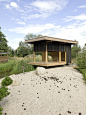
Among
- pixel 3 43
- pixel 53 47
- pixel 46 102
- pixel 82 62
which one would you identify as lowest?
pixel 46 102

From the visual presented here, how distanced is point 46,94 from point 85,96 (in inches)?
69.1

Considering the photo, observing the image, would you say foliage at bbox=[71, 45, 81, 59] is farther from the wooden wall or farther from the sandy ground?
the sandy ground

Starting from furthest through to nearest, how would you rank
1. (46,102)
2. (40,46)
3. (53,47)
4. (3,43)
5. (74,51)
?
(74,51), (3,43), (53,47), (40,46), (46,102)

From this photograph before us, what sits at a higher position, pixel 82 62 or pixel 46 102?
pixel 82 62

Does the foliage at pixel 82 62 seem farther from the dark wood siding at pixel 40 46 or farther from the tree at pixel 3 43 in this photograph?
the tree at pixel 3 43

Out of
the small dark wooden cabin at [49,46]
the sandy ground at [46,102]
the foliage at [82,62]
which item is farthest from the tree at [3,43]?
the sandy ground at [46,102]

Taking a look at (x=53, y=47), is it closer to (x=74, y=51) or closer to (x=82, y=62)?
(x=82, y=62)

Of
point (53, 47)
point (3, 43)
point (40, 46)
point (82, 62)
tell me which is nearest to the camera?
point (82, 62)

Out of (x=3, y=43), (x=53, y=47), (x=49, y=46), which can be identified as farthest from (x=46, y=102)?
(x=3, y=43)

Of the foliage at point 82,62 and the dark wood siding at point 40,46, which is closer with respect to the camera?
the foliage at point 82,62

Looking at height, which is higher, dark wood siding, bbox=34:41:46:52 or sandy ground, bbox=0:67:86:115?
dark wood siding, bbox=34:41:46:52

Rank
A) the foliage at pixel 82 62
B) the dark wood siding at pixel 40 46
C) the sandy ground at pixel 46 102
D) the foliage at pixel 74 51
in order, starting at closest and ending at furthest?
the sandy ground at pixel 46 102, the foliage at pixel 82 62, the dark wood siding at pixel 40 46, the foliage at pixel 74 51

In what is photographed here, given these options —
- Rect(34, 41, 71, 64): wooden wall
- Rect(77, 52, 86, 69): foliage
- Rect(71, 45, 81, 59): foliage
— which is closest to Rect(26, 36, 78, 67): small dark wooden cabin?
Rect(34, 41, 71, 64): wooden wall

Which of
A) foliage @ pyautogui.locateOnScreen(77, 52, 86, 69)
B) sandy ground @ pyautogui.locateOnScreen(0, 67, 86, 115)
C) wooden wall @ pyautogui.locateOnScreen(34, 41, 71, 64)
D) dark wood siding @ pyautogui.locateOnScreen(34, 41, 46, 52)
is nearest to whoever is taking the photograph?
sandy ground @ pyautogui.locateOnScreen(0, 67, 86, 115)
